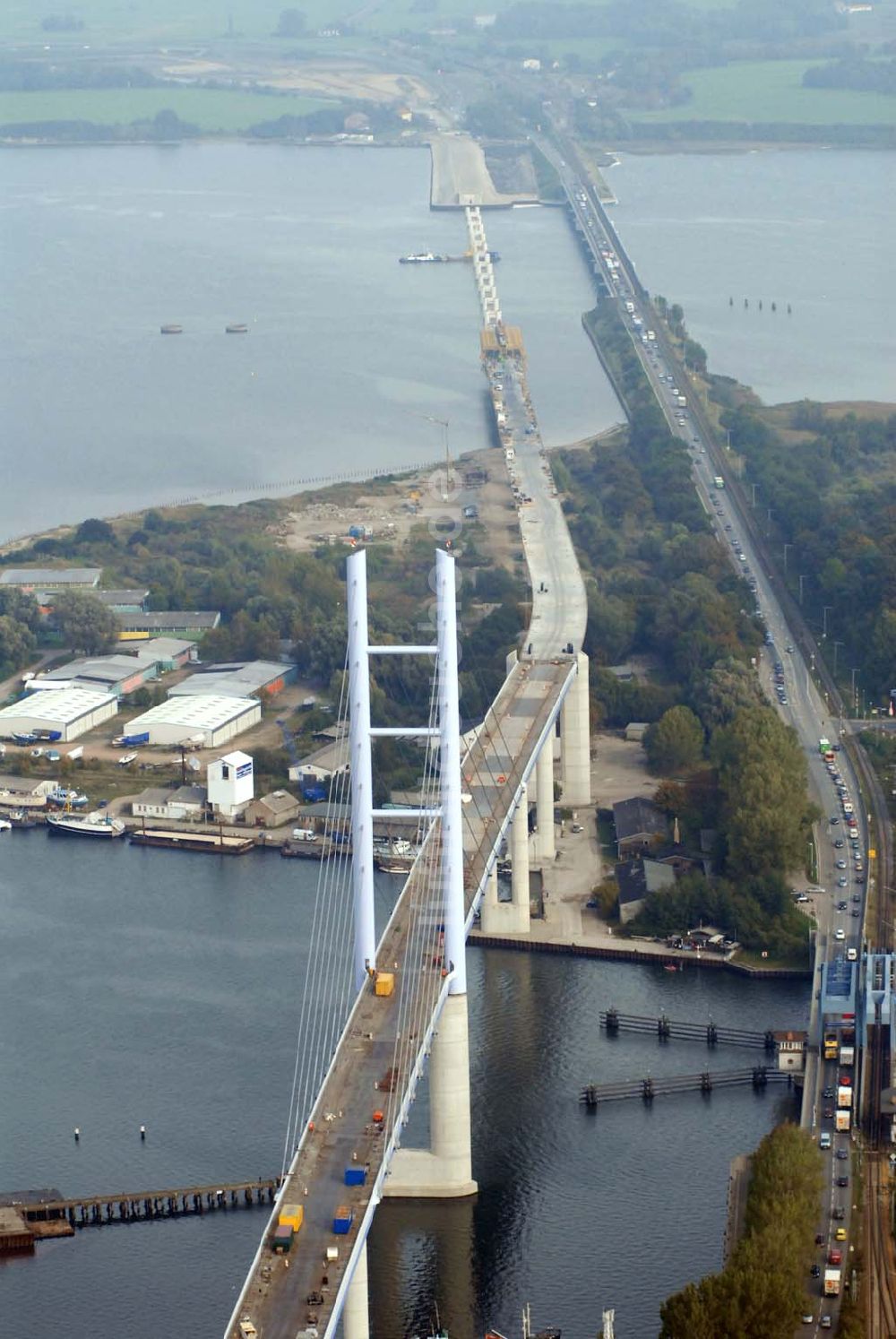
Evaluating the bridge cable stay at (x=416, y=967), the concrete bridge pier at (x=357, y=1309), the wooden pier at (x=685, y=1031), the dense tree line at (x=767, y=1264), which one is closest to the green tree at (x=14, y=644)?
the bridge cable stay at (x=416, y=967)

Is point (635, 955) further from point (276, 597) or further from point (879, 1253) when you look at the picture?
point (276, 597)

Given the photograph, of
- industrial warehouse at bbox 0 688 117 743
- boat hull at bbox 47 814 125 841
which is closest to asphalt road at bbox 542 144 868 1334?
industrial warehouse at bbox 0 688 117 743

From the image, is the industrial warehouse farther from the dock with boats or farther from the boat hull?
the dock with boats

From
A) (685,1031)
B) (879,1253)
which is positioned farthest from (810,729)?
(879,1253)

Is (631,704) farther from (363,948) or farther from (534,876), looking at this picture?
(363,948)

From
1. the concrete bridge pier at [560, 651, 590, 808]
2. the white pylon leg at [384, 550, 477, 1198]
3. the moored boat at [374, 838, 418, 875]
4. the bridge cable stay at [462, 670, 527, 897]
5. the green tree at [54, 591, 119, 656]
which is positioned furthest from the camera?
the green tree at [54, 591, 119, 656]

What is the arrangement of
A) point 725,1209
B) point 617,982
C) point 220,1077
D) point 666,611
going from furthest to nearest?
point 666,611 < point 617,982 < point 220,1077 < point 725,1209

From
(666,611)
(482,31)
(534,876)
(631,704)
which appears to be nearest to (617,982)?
(534,876)
